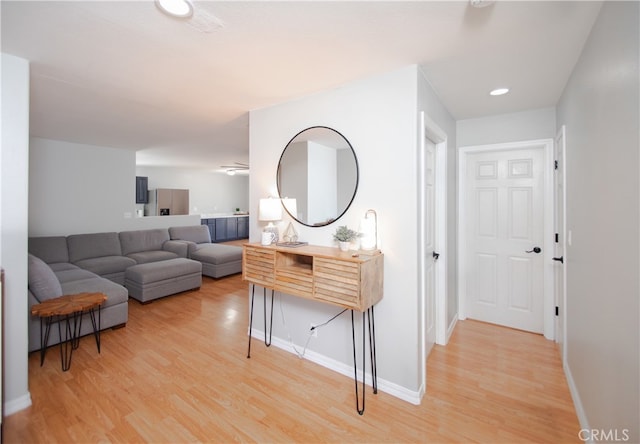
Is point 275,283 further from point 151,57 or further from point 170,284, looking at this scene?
point 170,284

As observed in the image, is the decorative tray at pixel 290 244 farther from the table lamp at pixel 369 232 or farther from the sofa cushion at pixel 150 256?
the sofa cushion at pixel 150 256

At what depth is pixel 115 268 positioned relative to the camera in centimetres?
450

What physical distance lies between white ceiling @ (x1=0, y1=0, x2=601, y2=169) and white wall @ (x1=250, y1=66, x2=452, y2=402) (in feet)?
0.57

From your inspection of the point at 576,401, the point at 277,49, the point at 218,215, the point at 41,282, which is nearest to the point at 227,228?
the point at 218,215

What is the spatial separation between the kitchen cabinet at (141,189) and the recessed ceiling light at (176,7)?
24.0 feet

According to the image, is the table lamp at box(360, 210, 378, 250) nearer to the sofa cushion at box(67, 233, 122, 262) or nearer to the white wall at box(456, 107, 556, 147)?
the white wall at box(456, 107, 556, 147)

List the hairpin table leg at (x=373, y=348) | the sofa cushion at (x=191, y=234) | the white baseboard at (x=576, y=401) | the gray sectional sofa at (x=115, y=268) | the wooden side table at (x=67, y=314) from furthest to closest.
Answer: the sofa cushion at (x=191, y=234) → the gray sectional sofa at (x=115, y=268) → the wooden side table at (x=67, y=314) → the hairpin table leg at (x=373, y=348) → the white baseboard at (x=576, y=401)

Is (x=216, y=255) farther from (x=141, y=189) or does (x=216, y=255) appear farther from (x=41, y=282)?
(x=141, y=189)

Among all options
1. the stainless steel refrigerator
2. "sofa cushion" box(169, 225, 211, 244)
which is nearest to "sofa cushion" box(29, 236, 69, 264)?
"sofa cushion" box(169, 225, 211, 244)

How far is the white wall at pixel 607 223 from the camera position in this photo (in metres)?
1.14

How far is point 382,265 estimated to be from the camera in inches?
85.0

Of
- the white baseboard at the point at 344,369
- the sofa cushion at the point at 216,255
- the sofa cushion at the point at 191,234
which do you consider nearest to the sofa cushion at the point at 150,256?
the sofa cushion at the point at 216,255

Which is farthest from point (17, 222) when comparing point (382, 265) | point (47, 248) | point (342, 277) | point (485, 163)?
point (485, 163)

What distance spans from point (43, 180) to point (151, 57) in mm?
4082
